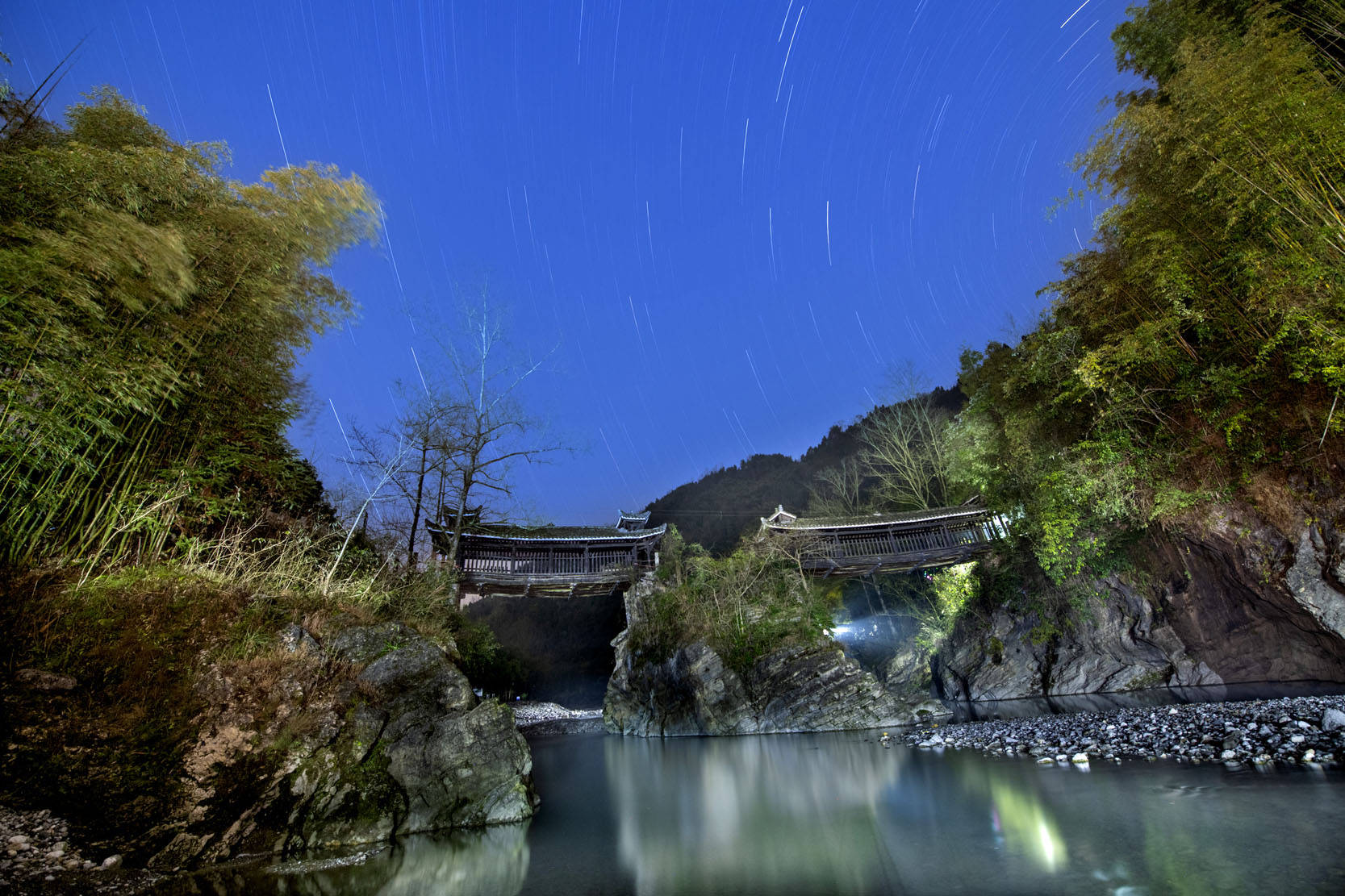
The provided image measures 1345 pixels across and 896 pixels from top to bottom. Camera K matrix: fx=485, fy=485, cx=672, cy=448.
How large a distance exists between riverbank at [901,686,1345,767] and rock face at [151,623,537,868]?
699 cm

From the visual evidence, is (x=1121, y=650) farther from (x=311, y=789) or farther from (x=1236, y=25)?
(x=311, y=789)

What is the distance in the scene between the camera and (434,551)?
16984 millimetres

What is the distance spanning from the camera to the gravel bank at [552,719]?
20680 mm

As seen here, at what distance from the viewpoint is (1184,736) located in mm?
6012

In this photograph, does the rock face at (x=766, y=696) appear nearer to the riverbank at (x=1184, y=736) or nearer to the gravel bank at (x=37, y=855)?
the riverbank at (x=1184, y=736)

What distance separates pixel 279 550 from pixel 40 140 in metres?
5.24

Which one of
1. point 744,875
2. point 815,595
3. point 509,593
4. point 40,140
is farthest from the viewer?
point 509,593

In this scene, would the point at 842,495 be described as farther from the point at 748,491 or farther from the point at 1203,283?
the point at 1203,283

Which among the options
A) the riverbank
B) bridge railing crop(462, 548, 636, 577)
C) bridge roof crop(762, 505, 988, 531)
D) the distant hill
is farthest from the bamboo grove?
the distant hill

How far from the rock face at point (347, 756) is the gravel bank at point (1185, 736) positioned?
6.98 meters

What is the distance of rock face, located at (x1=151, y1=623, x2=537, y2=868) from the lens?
407 centimetres

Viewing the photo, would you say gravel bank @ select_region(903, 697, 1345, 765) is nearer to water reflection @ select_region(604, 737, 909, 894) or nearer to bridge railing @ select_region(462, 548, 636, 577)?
water reflection @ select_region(604, 737, 909, 894)

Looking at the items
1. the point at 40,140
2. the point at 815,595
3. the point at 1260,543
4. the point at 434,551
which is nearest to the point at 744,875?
the point at 40,140

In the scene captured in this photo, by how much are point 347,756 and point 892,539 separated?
66.1 ft
